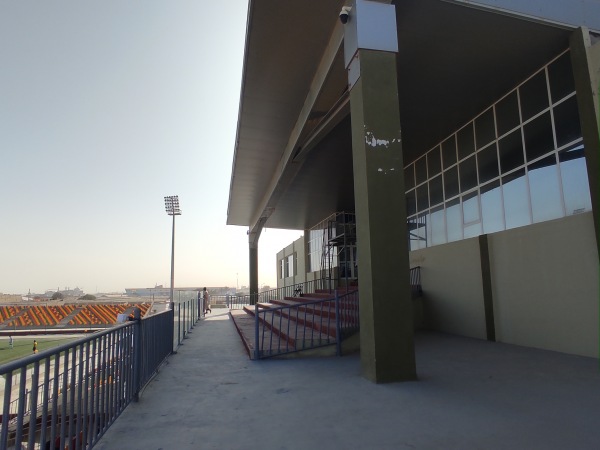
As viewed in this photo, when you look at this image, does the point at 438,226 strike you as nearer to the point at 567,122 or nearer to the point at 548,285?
the point at 548,285

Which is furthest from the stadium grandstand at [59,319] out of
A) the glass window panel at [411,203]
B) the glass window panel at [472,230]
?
the glass window panel at [472,230]

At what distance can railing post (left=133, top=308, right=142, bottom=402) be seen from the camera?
4809mm

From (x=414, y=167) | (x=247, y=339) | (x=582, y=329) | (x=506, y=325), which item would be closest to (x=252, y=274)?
(x=414, y=167)

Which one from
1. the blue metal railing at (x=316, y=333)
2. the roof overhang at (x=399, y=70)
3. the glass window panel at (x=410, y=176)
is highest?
the roof overhang at (x=399, y=70)

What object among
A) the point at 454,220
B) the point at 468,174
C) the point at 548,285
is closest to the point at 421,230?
the point at 454,220

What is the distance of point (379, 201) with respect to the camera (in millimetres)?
5641

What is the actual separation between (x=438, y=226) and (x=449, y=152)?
7.41ft

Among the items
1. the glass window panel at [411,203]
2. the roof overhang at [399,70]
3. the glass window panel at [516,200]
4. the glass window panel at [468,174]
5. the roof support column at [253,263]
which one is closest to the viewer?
the roof overhang at [399,70]

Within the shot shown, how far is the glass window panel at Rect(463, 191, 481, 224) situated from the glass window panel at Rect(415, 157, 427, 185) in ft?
8.10

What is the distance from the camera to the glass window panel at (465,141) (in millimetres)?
10913

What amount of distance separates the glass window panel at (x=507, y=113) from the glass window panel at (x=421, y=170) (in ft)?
11.6

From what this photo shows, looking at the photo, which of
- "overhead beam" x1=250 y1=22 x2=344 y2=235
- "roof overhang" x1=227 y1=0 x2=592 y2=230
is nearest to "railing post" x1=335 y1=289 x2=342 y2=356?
"roof overhang" x1=227 y1=0 x2=592 y2=230

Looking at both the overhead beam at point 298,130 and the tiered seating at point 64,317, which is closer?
the overhead beam at point 298,130

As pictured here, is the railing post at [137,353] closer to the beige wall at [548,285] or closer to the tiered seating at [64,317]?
the beige wall at [548,285]
